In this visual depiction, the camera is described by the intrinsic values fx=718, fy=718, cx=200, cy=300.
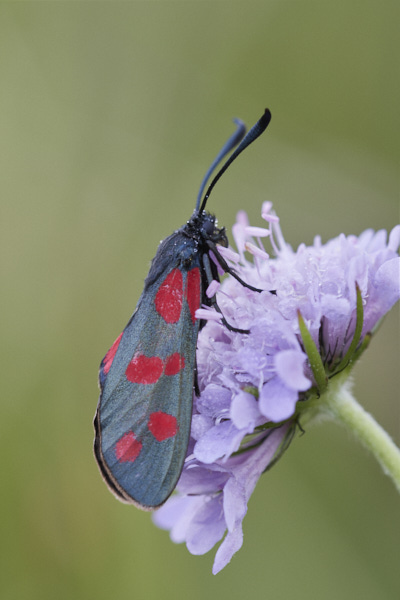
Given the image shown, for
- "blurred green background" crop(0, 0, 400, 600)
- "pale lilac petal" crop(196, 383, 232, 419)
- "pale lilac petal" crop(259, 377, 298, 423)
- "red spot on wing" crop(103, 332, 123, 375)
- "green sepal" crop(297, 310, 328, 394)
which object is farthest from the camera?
"blurred green background" crop(0, 0, 400, 600)

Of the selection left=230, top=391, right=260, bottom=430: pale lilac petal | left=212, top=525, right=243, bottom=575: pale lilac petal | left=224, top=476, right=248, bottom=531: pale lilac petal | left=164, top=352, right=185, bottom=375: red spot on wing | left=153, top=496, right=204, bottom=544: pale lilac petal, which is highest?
left=164, top=352, right=185, bottom=375: red spot on wing

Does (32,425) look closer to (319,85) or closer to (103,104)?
(103,104)

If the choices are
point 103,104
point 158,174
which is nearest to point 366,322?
point 158,174

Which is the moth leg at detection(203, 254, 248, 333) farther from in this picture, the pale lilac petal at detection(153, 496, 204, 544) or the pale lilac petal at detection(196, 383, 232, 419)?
the pale lilac petal at detection(153, 496, 204, 544)

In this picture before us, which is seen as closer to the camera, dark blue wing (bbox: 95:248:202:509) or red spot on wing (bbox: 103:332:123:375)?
dark blue wing (bbox: 95:248:202:509)

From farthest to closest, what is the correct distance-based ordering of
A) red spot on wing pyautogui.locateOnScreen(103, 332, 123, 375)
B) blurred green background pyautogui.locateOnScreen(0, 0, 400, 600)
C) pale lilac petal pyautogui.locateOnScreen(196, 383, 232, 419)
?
blurred green background pyautogui.locateOnScreen(0, 0, 400, 600) → red spot on wing pyautogui.locateOnScreen(103, 332, 123, 375) → pale lilac petal pyautogui.locateOnScreen(196, 383, 232, 419)

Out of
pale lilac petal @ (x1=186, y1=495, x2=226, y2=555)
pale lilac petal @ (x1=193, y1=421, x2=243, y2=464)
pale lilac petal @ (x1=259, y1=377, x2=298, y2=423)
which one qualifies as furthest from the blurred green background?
pale lilac petal @ (x1=259, y1=377, x2=298, y2=423)

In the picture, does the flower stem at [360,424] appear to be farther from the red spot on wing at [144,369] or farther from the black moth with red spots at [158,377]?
the red spot on wing at [144,369]

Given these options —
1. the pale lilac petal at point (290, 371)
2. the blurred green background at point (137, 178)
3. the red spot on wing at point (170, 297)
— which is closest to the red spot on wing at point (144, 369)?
the red spot on wing at point (170, 297)
